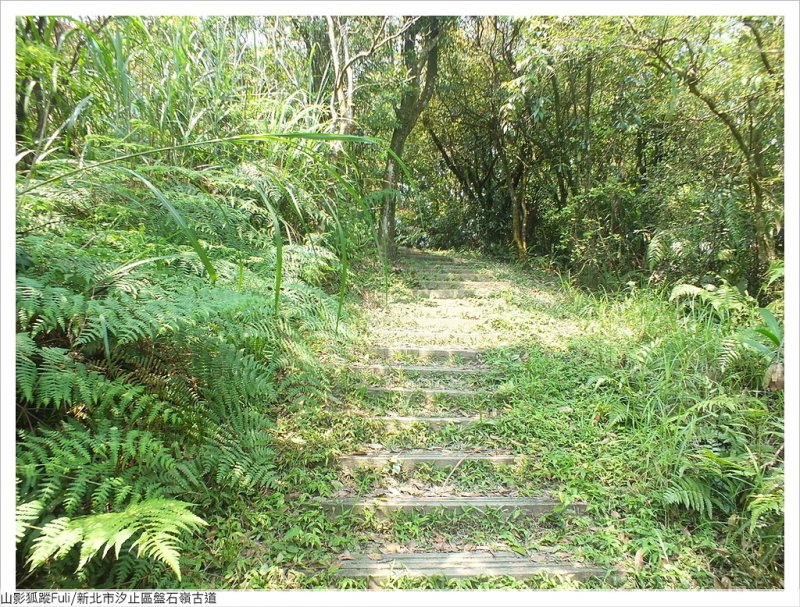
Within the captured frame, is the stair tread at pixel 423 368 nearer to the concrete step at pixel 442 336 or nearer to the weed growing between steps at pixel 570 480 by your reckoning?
the weed growing between steps at pixel 570 480

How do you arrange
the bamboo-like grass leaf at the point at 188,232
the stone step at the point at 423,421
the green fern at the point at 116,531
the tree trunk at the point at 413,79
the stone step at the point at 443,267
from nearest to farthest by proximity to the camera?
the bamboo-like grass leaf at the point at 188,232
the green fern at the point at 116,531
the stone step at the point at 423,421
the tree trunk at the point at 413,79
the stone step at the point at 443,267

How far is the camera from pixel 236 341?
66.2 inches

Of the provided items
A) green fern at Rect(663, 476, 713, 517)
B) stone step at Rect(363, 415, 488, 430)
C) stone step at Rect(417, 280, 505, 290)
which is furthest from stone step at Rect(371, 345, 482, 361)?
stone step at Rect(417, 280, 505, 290)

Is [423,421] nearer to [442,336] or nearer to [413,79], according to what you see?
[442,336]

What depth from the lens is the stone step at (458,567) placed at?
135 centimetres

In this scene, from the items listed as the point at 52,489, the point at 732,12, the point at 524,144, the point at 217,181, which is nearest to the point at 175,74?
the point at 217,181

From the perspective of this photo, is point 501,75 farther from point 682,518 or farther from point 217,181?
point 682,518

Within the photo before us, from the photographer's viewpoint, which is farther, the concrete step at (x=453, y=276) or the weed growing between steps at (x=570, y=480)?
the concrete step at (x=453, y=276)

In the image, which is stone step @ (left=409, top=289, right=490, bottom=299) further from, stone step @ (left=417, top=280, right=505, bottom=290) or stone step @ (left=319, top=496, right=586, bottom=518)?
stone step @ (left=319, top=496, right=586, bottom=518)

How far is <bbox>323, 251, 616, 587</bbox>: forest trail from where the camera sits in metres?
1.40

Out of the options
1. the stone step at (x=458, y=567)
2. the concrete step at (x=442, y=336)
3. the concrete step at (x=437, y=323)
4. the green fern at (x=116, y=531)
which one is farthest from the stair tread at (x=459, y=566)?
the concrete step at (x=437, y=323)

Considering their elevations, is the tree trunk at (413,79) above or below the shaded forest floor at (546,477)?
above

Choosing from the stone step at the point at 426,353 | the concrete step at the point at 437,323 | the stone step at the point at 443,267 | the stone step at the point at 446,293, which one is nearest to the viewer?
the stone step at the point at 426,353

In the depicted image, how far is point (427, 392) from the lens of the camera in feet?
7.56
